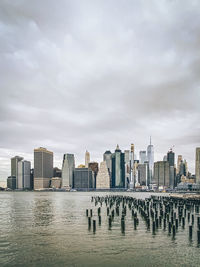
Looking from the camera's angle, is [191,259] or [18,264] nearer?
[18,264]

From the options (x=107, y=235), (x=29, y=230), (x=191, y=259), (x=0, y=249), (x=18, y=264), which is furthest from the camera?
(x=29, y=230)

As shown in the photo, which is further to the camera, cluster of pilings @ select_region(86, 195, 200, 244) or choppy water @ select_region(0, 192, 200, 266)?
cluster of pilings @ select_region(86, 195, 200, 244)

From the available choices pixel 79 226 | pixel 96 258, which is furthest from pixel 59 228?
pixel 96 258

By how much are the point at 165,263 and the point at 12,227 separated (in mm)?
27408

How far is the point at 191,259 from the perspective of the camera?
1042 inches

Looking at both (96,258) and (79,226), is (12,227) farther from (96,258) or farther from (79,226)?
(96,258)

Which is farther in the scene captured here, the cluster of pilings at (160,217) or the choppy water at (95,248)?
the cluster of pilings at (160,217)

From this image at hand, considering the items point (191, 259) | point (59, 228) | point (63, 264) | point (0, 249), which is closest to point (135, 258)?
point (191, 259)

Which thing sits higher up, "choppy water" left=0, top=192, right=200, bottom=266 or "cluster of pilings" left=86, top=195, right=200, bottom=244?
"choppy water" left=0, top=192, right=200, bottom=266

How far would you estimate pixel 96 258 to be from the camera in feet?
87.8

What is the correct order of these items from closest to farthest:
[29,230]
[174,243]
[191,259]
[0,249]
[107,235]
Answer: [191,259]
[0,249]
[174,243]
[107,235]
[29,230]

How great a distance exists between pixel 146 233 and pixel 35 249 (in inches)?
615

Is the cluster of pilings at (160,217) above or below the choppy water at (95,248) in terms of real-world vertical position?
below

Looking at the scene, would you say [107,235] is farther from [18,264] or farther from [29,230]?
[18,264]
